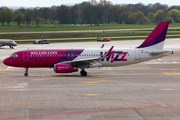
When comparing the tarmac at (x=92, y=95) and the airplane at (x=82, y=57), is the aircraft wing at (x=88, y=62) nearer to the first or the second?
the airplane at (x=82, y=57)

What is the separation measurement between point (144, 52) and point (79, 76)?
1038cm

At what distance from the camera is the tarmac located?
73.3 ft

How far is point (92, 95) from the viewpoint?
28422 millimetres

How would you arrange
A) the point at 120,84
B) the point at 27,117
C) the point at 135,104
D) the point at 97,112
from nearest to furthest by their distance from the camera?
the point at 27,117
the point at 97,112
the point at 135,104
the point at 120,84

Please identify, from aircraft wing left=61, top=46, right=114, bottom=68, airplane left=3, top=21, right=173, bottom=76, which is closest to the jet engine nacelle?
airplane left=3, top=21, right=173, bottom=76

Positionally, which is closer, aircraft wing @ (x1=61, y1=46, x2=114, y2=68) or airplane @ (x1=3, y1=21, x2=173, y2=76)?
aircraft wing @ (x1=61, y1=46, x2=114, y2=68)

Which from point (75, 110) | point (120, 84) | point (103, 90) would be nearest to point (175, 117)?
→ point (75, 110)

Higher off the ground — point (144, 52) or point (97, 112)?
point (144, 52)

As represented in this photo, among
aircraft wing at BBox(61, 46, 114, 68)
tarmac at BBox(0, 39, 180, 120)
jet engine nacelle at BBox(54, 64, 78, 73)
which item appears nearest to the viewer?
tarmac at BBox(0, 39, 180, 120)

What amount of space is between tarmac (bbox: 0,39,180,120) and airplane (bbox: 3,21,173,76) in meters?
1.62

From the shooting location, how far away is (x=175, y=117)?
2161 cm

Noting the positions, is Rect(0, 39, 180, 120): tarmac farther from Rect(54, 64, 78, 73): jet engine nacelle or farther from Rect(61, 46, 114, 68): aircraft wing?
Rect(61, 46, 114, 68): aircraft wing

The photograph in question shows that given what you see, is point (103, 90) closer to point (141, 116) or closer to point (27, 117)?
point (141, 116)

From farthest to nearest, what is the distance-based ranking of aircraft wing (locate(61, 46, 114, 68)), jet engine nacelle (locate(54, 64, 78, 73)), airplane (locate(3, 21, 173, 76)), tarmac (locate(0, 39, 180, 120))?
airplane (locate(3, 21, 173, 76))
aircraft wing (locate(61, 46, 114, 68))
jet engine nacelle (locate(54, 64, 78, 73))
tarmac (locate(0, 39, 180, 120))
